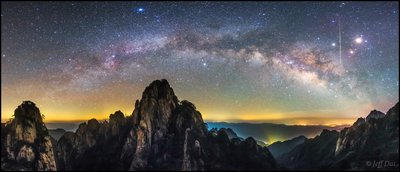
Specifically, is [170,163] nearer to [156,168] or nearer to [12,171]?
[156,168]

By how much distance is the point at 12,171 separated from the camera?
178m

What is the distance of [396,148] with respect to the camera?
633 ft

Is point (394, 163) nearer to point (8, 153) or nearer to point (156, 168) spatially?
point (156, 168)

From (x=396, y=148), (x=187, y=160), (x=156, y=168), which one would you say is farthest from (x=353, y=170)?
(x=156, y=168)

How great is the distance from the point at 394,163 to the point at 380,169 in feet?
43.8

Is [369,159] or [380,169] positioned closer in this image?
[380,169]

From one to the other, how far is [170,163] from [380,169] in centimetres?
9470

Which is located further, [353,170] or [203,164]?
[203,164]

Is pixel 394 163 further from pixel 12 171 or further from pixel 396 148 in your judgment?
pixel 12 171

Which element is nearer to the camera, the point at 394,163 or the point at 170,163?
the point at 394,163

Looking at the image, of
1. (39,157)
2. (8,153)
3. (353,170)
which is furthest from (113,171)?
(353,170)

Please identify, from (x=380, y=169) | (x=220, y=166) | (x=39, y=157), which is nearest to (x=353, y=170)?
(x=380, y=169)

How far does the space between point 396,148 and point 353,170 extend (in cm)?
3243

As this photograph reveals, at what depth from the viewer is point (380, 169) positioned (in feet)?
557
